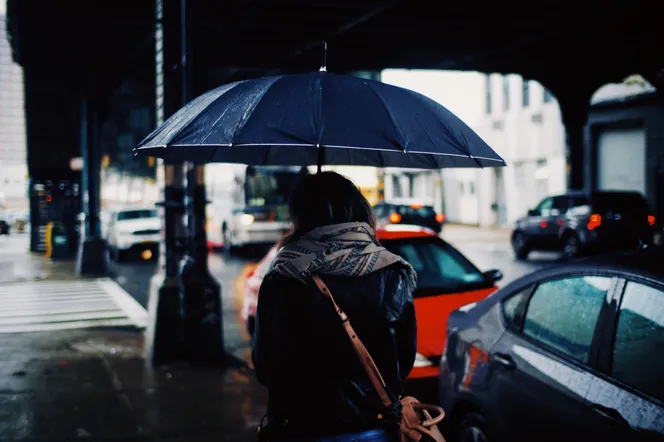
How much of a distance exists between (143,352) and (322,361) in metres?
7.02

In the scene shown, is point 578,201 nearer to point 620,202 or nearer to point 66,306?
point 620,202

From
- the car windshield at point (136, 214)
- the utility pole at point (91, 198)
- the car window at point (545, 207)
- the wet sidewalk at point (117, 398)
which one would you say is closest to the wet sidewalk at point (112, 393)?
the wet sidewalk at point (117, 398)

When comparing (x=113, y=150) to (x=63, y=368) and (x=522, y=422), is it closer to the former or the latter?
(x=63, y=368)

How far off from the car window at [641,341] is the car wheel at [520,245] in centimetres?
1791

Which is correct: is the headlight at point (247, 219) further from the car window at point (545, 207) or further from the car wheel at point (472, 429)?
the car wheel at point (472, 429)

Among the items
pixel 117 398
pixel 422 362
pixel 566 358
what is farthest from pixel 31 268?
pixel 566 358

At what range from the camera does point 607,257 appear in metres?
3.73

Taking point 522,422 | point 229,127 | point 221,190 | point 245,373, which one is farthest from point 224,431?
point 221,190

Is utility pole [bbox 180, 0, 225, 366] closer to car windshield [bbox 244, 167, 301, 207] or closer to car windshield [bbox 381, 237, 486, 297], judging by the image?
car windshield [bbox 381, 237, 486, 297]

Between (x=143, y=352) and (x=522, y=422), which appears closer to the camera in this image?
(x=522, y=422)

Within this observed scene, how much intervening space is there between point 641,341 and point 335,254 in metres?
1.53

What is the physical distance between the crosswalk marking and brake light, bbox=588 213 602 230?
10.9 m

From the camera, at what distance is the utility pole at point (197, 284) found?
8148 millimetres

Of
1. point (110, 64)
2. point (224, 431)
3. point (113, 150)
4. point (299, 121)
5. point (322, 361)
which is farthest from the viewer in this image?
point (113, 150)
